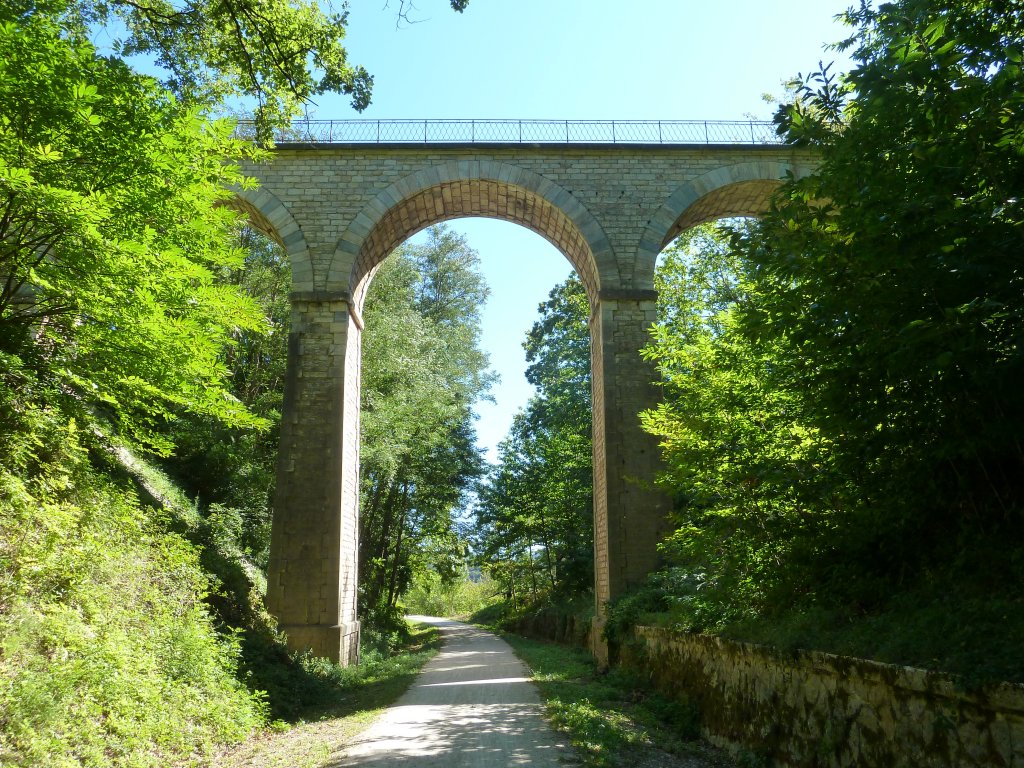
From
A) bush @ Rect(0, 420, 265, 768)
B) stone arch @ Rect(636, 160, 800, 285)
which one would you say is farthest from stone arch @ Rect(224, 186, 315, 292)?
stone arch @ Rect(636, 160, 800, 285)

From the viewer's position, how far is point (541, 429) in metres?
23.9

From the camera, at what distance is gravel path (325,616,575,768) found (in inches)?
217

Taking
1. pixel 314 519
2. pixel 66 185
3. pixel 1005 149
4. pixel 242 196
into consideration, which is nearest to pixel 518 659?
pixel 314 519

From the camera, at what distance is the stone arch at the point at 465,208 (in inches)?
521

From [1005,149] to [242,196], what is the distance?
41.1 feet

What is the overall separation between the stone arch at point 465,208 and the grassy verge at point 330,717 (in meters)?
6.78

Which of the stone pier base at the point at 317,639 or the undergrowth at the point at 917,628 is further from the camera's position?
the stone pier base at the point at 317,639

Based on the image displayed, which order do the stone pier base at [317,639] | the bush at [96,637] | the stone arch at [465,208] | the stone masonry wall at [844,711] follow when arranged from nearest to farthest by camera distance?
the stone masonry wall at [844,711], the bush at [96,637], the stone pier base at [317,639], the stone arch at [465,208]

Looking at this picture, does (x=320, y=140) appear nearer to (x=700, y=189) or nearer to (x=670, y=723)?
(x=700, y=189)

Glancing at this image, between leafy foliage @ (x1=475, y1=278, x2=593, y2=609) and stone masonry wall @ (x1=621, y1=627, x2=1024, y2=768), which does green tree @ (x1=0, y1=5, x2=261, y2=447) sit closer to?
stone masonry wall @ (x1=621, y1=627, x2=1024, y2=768)

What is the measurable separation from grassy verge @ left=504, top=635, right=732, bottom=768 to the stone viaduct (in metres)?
2.91

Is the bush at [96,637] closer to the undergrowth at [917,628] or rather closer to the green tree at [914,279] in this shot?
the undergrowth at [917,628]

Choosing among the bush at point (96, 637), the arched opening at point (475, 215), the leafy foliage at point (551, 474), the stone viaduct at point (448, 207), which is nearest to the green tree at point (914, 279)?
the bush at point (96, 637)

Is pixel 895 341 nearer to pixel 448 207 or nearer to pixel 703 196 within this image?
pixel 703 196
